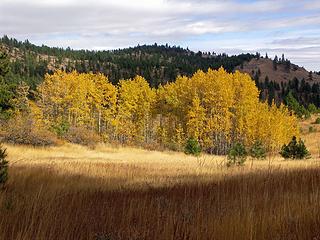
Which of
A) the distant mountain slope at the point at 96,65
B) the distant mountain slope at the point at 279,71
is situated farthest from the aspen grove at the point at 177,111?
the distant mountain slope at the point at 279,71

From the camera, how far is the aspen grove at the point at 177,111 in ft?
160

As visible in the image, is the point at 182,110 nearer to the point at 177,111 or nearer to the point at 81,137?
the point at 177,111

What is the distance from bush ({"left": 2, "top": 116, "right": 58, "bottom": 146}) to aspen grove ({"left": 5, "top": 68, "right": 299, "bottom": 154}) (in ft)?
18.2

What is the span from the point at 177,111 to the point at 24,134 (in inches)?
1059

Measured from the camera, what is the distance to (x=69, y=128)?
140ft

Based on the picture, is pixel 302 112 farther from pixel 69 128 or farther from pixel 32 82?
pixel 32 82

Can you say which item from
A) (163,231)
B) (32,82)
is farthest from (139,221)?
(32,82)

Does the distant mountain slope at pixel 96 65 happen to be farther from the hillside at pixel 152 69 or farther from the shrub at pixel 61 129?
the shrub at pixel 61 129

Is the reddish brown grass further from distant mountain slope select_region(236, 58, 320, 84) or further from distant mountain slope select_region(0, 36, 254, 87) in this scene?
distant mountain slope select_region(236, 58, 320, 84)

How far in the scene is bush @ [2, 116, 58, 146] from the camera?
3170 centimetres

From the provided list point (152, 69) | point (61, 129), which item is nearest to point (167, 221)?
point (61, 129)

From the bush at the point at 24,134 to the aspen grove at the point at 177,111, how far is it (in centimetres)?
556

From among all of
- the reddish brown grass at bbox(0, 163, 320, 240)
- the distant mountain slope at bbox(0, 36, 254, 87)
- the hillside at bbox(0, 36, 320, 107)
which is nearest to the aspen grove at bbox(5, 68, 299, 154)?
the reddish brown grass at bbox(0, 163, 320, 240)

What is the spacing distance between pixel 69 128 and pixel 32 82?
6499cm
